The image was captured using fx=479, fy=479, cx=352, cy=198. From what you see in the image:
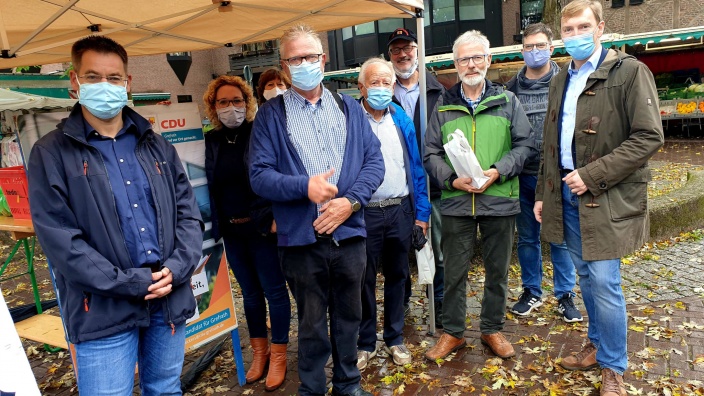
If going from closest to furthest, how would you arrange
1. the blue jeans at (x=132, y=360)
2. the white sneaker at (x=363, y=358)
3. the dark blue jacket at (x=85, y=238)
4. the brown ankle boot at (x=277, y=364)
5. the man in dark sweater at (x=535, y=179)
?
1. the dark blue jacket at (x=85, y=238)
2. the blue jeans at (x=132, y=360)
3. the brown ankle boot at (x=277, y=364)
4. the white sneaker at (x=363, y=358)
5. the man in dark sweater at (x=535, y=179)

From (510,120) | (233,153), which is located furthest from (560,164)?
(233,153)

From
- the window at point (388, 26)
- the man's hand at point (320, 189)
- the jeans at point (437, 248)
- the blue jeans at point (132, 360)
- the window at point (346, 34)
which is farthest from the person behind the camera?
the window at point (346, 34)

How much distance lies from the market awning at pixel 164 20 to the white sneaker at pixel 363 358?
105 inches

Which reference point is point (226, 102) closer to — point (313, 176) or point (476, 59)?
point (313, 176)

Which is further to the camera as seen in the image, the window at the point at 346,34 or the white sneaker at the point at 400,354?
the window at the point at 346,34

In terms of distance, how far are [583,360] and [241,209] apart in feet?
8.69

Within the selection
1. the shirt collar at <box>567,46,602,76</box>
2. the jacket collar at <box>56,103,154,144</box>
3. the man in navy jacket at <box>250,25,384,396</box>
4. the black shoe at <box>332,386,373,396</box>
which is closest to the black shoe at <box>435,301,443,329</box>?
the black shoe at <box>332,386,373,396</box>

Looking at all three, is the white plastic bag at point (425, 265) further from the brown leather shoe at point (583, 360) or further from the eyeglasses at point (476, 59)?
the eyeglasses at point (476, 59)

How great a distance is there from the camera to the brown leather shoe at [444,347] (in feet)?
12.2

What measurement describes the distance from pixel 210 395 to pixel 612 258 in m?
2.93

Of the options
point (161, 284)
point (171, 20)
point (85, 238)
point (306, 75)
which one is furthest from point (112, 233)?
point (171, 20)

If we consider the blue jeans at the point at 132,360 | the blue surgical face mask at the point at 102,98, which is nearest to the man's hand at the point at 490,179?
the blue jeans at the point at 132,360

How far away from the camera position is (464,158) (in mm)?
3219

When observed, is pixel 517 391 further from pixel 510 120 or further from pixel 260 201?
pixel 260 201
